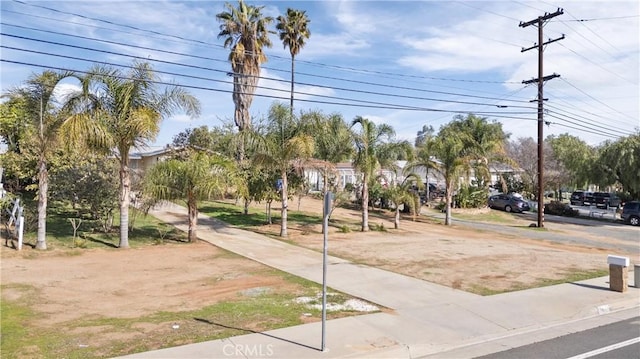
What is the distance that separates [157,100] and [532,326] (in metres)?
13.7

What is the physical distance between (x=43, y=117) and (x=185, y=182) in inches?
197

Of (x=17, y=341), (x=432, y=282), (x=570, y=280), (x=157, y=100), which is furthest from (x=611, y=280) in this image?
(x=157, y=100)

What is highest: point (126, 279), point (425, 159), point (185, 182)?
point (425, 159)

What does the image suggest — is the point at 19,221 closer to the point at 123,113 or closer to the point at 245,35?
the point at 123,113

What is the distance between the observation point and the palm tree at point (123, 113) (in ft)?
50.7

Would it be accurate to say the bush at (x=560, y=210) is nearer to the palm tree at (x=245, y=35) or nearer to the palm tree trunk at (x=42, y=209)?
the palm tree at (x=245, y=35)

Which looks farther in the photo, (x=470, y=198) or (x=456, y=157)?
(x=470, y=198)

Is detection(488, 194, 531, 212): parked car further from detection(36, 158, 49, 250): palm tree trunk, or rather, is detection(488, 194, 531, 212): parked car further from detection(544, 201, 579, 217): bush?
detection(36, 158, 49, 250): palm tree trunk

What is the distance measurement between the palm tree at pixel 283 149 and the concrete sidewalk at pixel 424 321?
7177mm

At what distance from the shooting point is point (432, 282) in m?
12.1

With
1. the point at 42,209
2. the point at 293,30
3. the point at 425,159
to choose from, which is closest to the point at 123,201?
the point at 42,209

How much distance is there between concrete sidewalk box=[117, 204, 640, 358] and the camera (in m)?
7.06

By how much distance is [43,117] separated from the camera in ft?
51.6

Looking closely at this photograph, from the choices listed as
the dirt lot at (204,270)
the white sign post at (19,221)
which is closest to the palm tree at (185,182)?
the dirt lot at (204,270)
